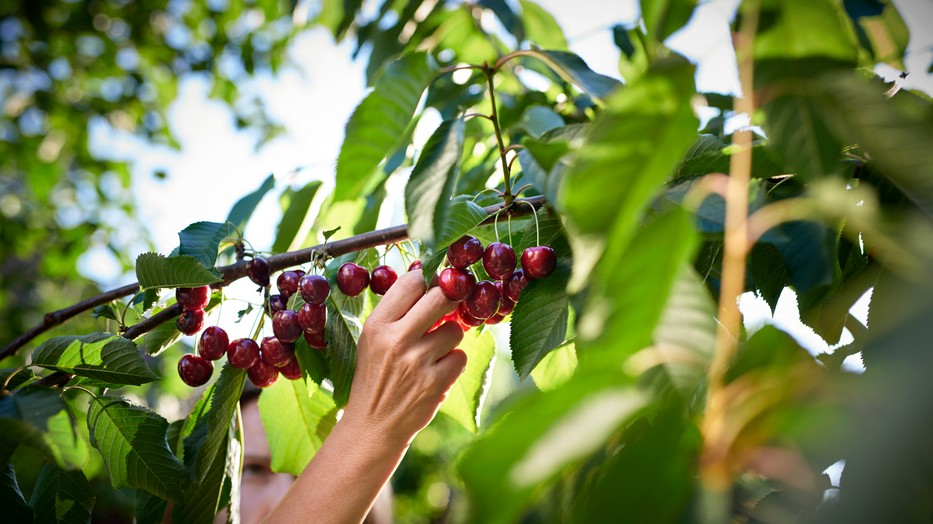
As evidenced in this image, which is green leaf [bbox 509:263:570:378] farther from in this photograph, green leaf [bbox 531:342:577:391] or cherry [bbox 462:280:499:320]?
green leaf [bbox 531:342:577:391]

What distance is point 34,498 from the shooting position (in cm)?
97

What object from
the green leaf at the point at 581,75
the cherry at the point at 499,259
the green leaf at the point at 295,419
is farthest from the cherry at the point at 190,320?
the green leaf at the point at 581,75

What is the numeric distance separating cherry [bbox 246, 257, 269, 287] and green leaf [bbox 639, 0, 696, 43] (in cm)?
73

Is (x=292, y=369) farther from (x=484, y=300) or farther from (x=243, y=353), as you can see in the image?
(x=484, y=300)

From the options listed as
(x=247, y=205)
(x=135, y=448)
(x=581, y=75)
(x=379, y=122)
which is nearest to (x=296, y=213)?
(x=247, y=205)

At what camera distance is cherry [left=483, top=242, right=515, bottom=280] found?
86cm

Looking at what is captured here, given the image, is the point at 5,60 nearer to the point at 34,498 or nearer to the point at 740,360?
the point at 34,498

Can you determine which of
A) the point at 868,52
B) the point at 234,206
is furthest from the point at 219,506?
the point at 868,52

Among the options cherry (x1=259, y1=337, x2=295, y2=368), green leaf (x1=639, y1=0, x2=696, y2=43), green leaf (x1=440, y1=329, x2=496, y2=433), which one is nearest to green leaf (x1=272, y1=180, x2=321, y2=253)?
cherry (x1=259, y1=337, x2=295, y2=368)

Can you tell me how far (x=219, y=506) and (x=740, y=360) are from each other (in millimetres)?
934

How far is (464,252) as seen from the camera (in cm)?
88

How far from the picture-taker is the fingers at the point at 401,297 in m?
0.95

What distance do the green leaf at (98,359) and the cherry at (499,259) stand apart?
50cm

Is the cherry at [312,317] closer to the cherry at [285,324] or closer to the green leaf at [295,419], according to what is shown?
the cherry at [285,324]
